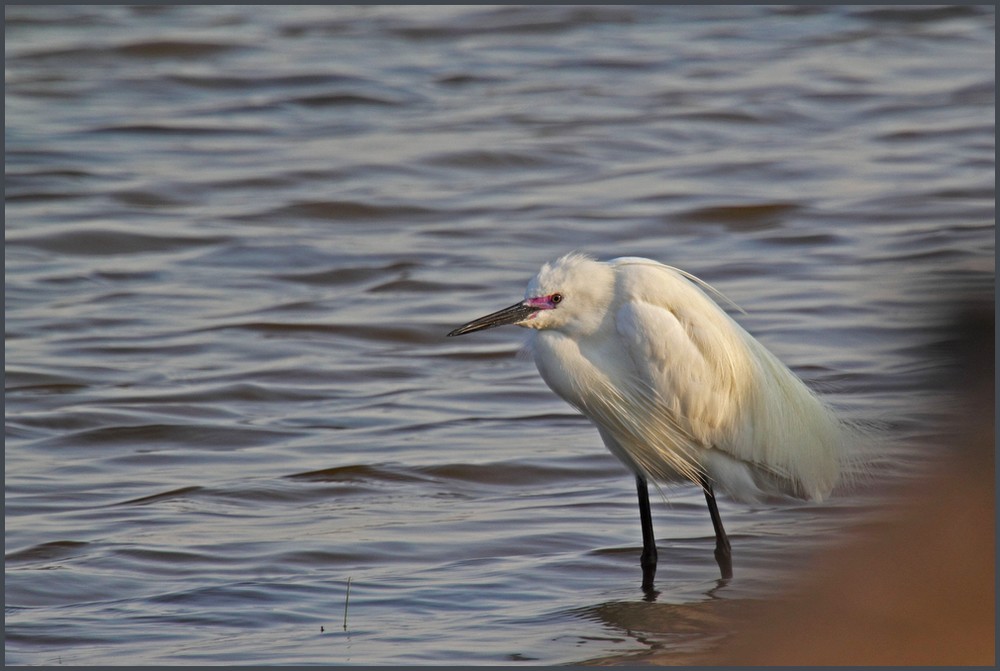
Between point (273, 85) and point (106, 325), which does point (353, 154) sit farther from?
point (106, 325)

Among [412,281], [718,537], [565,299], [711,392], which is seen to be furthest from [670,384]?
[412,281]

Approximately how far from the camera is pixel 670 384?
5.43 m

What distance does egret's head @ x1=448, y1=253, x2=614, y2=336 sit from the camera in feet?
17.2

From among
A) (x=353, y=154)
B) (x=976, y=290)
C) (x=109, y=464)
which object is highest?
(x=976, y=290)

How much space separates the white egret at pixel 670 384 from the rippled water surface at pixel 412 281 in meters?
0.40

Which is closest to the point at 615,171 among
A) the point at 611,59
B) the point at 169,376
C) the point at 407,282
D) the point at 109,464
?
the point at 407,282

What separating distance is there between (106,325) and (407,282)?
2147mm

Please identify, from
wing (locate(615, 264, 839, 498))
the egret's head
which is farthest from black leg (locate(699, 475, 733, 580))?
the egret's head

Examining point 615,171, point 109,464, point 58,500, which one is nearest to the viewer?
point 58,500

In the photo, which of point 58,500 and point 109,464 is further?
point 109,464

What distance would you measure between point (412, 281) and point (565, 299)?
195 inches

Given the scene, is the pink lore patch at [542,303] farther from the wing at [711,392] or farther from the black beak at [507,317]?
the wing at [711,392]

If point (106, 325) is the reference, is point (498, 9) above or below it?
above

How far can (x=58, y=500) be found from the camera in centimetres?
650
